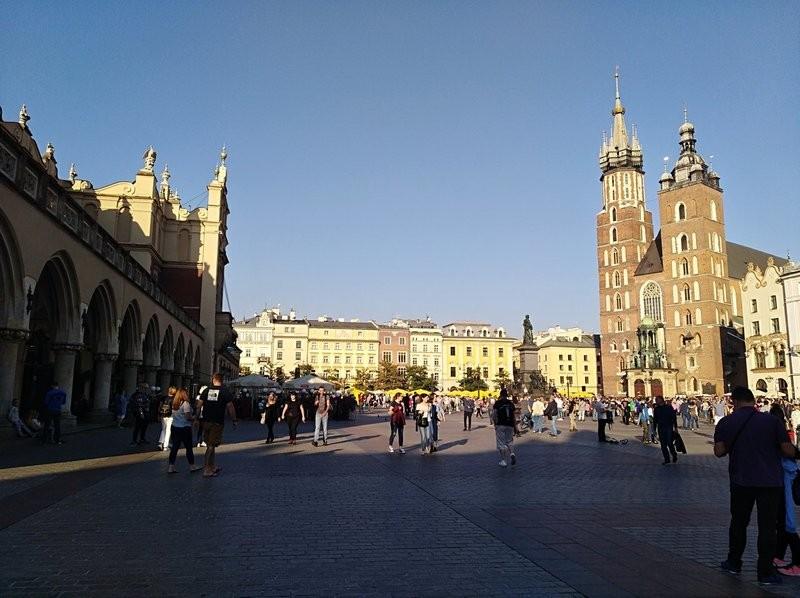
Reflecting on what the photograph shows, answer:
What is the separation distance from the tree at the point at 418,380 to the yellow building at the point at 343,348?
547 inches

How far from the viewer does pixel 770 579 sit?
5.62 m

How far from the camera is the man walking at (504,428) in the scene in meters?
14.6

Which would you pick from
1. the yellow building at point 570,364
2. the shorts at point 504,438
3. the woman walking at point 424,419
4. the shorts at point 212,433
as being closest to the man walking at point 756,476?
the shorts at point 504,438

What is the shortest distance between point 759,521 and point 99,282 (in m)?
20.6

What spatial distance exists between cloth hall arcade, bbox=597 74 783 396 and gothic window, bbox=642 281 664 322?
15 cm

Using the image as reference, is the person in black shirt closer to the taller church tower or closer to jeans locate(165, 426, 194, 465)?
jeans locate(165, 426, 194, 465)

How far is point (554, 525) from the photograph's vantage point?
311 inches

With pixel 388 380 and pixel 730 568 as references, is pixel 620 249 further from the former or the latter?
pixel 730 568

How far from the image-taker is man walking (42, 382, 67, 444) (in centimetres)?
1606

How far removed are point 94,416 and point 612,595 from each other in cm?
2275

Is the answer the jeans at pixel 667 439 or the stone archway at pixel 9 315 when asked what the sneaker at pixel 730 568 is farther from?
the stone archway at pixel 9 315

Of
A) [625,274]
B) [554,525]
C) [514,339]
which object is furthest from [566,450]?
[514,339]

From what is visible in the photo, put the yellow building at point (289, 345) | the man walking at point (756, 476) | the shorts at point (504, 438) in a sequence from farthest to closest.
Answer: the yellow building at point (289, 345), the shorts at point (504, 438), the man walking at point (756, 476)

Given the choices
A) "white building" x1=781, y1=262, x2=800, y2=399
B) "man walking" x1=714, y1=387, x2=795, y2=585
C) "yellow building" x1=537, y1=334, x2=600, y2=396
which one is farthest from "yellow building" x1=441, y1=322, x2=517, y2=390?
"man walking" x1=714, y1=387, x2=795, y2=585
